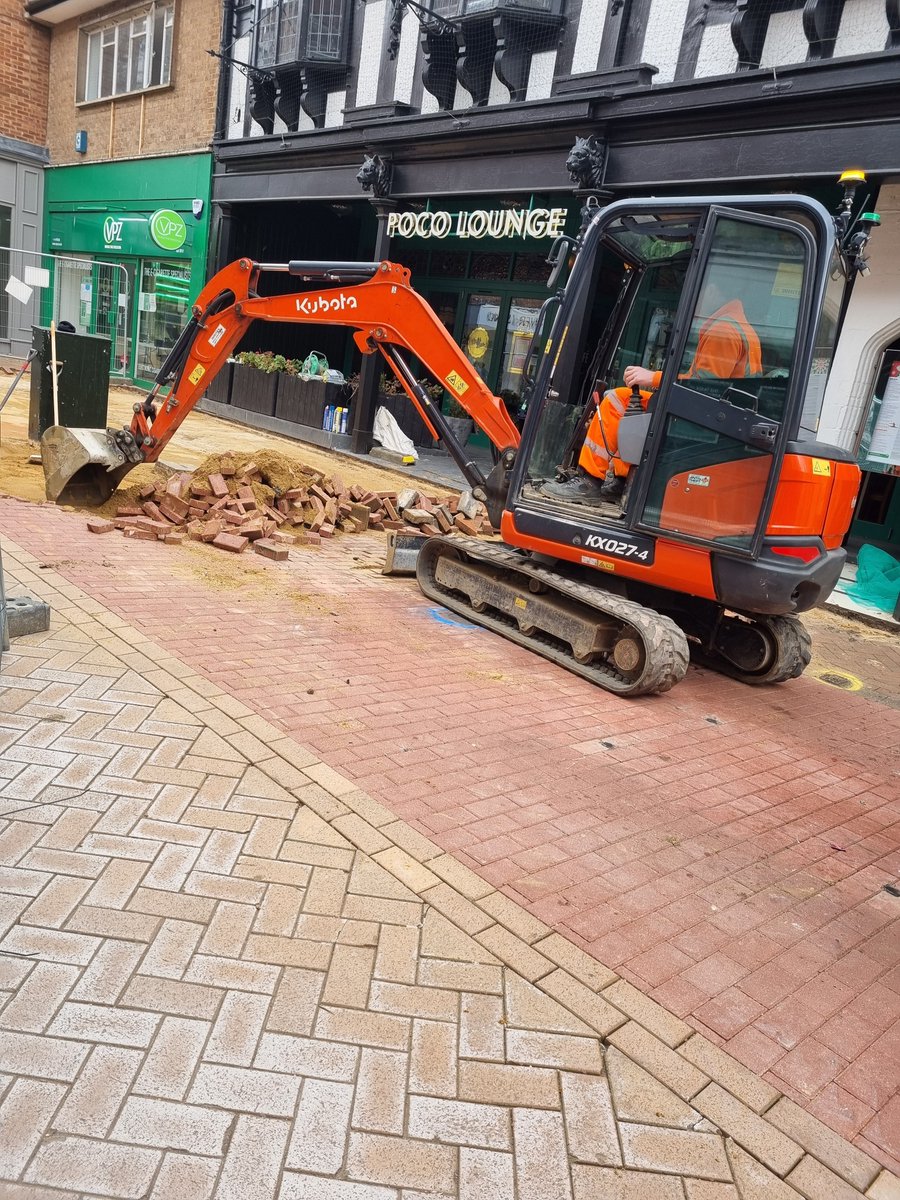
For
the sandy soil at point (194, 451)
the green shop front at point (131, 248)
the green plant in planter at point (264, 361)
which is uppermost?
the green shop front at point (131, 248)

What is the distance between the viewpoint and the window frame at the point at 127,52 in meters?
19.5

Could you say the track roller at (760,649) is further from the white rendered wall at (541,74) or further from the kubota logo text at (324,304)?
the white rendered wall at (541,74)

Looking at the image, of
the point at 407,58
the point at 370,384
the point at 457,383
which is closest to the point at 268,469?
the point at 457,383

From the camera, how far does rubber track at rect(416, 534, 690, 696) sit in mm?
5594

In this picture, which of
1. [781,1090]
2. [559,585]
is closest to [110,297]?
[559,585]

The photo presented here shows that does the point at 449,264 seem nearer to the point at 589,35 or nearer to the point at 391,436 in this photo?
the point at 391,436

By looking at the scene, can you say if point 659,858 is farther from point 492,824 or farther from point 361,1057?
point 361,1057

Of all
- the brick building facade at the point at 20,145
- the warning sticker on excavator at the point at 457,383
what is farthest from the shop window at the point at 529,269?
the brick building facade at the point at 20,145

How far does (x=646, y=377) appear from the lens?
6.02 m

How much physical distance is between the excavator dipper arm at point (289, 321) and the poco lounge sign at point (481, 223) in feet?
14.7

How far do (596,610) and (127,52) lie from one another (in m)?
21.2

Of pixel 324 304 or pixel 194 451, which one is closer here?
pixel 324 304

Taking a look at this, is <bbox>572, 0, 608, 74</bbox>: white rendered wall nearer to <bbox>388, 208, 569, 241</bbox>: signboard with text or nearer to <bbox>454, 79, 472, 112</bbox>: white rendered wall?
<bbox>388, 208, 569, 241</bbox>: signboard with text

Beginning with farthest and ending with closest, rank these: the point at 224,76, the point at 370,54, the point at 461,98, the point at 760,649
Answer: the point at 224,76 < the point at 370,54 < the point at 461,98 < the point at 760,649
